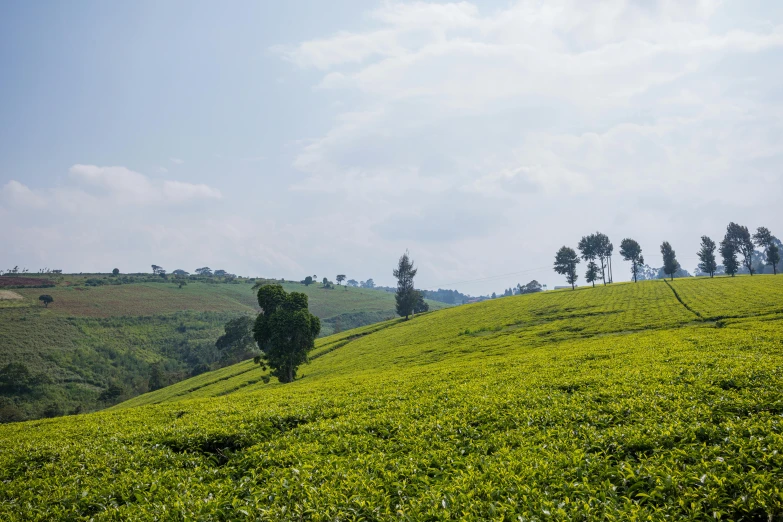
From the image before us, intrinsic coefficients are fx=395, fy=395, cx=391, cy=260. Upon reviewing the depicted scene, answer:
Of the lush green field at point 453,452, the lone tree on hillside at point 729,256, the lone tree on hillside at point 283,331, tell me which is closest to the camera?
the lush green field at point 453,452

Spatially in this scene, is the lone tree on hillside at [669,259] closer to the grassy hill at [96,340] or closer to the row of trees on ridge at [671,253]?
the row of trees on ridge at [671,253]

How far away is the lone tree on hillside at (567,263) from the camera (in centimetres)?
12794

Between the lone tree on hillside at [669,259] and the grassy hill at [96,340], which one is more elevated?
the lone tree on hillside at [669,259]

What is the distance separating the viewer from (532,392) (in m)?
15.0

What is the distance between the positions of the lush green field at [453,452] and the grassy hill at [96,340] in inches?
4050

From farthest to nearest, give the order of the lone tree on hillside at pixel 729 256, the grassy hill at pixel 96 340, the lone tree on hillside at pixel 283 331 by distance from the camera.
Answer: the lone tree on hillside at pixel 729 256, the grassy hill at pixel 96 340, the lone tree on hillside at pixel 283 331

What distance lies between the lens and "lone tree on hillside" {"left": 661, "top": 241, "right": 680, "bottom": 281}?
4817 inches

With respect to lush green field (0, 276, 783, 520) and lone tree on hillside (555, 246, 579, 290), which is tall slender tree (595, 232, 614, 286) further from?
lush green field (0, 276, 783, 520)

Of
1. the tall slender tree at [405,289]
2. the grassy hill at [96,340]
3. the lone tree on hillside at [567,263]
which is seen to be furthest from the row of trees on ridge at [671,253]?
the grassy hill at [96,340]

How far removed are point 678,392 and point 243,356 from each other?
418 feet

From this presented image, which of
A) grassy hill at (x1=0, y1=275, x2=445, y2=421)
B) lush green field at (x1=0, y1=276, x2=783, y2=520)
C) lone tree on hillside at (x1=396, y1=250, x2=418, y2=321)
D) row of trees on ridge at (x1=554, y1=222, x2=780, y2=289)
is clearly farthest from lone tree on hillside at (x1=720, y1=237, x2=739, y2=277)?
grassy hill at (x1=0, y1=275, x2=445, y2=421)

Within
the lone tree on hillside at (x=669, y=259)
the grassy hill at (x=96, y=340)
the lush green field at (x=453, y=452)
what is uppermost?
the lone tree on hillside at (x=669, y=259)

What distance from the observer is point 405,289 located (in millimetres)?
111750

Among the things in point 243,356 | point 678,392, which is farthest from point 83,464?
point 243,356
